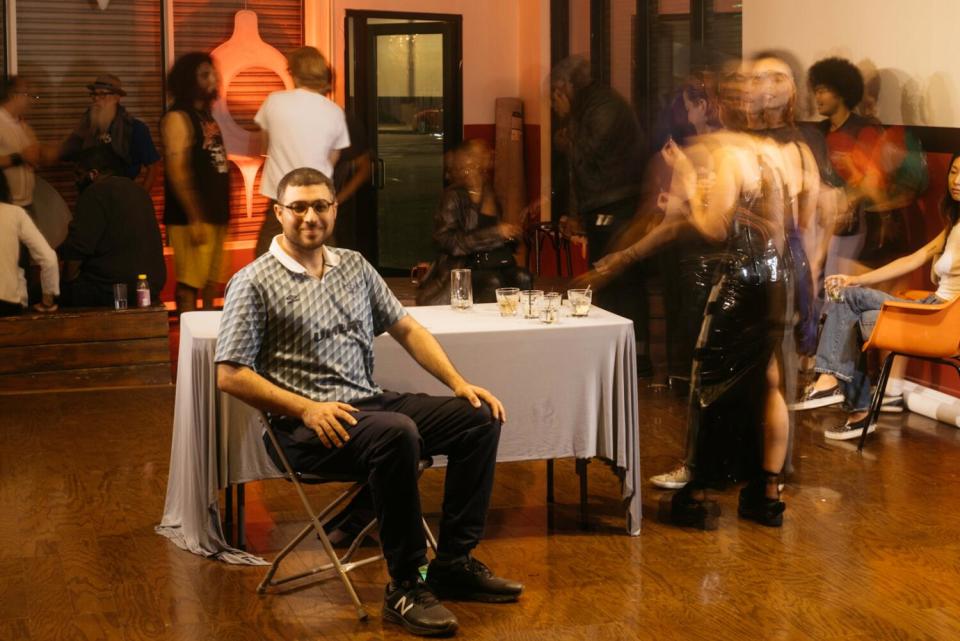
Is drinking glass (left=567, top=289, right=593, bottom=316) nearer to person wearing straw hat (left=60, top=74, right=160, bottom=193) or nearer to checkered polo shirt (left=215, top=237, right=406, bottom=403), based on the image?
checkered polo shirt (left=215, top=237, right=406, bottom=403)

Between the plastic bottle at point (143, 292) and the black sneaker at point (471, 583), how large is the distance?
12.7 ft

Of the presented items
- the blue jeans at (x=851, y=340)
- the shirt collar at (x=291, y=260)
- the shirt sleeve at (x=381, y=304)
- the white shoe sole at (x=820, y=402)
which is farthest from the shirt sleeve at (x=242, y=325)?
the white shoe sole at (x=820, y=402)

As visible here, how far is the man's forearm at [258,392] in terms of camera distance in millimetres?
3908

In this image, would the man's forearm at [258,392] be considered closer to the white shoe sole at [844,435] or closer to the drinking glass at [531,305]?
the drinking glass at [531,305]

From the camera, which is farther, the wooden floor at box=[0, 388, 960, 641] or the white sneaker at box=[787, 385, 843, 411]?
the white sneaker at box=[787, 385, 843, 411]

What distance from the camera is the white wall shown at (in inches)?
259

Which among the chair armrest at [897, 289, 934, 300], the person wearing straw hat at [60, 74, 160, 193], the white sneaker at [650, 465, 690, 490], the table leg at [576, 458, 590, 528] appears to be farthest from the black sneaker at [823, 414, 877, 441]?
the person wearing straw hat at [60, 74, 160, 193]

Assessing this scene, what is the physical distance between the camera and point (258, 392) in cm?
392

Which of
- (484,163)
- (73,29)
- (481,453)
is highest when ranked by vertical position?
(73,29)

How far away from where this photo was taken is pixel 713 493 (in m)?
5.22

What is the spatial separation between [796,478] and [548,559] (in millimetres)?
1391

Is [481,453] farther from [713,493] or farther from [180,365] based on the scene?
[713,493]

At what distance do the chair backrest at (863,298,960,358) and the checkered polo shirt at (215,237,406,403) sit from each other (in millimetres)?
2731

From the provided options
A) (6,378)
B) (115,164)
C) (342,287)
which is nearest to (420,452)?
(342,287)
